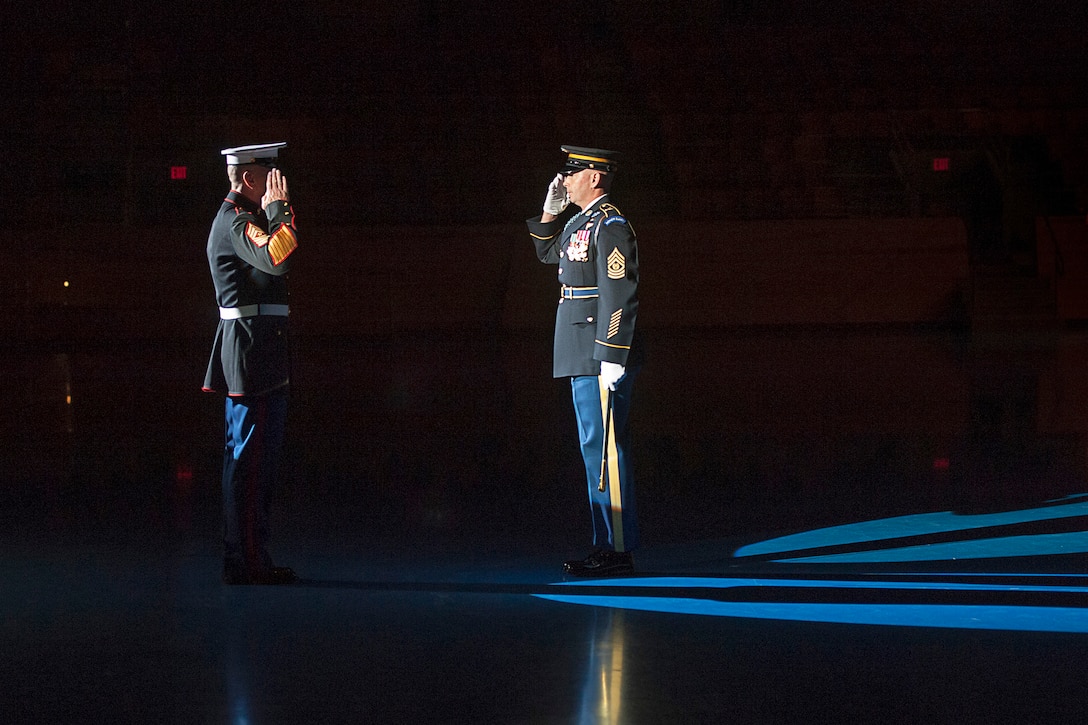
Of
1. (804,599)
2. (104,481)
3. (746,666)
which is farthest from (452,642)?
(104,481)

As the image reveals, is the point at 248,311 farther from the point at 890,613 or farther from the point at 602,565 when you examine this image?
the point at 890,613

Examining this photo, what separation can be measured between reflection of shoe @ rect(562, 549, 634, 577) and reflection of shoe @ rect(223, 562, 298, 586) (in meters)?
0.93

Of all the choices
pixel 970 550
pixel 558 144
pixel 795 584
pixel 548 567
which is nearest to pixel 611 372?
pixel 548 567

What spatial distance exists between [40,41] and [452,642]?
1769cm

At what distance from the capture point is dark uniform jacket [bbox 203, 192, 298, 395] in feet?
13.5

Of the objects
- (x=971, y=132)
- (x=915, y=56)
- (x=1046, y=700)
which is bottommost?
(x=1046, y=700)

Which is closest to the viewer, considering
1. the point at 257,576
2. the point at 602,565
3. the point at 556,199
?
the point at 257,576

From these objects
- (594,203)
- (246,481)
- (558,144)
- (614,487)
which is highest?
(558,144)

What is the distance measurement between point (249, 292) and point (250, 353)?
216 mm

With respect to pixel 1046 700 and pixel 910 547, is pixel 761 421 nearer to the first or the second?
pixel 910 547

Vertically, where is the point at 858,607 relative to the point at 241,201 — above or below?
below

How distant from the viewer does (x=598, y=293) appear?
4.34 m

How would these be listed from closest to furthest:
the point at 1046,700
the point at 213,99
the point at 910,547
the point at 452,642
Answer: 1. the point at 1046,700
2. the point at 452,642
3. the point at 910,547
4. the point at 213,99

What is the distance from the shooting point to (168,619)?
12.4 ft
